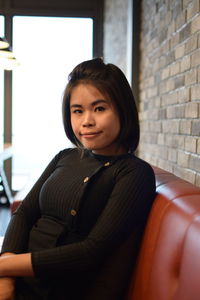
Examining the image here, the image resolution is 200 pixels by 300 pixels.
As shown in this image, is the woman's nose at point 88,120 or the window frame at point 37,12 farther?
the window frame at point 37,12

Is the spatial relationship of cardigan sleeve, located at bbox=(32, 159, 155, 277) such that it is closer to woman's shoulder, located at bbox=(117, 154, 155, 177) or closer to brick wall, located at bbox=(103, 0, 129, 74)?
woman's shoulder, located at bbox=(117, 154, 155, 177)

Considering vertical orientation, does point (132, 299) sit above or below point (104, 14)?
below

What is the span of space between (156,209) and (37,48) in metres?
4.87

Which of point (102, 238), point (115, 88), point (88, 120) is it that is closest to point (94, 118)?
point (88, 120)

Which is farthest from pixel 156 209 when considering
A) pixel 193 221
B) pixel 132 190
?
pixel 193 221

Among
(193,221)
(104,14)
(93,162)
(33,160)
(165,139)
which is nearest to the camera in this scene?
(193,221)

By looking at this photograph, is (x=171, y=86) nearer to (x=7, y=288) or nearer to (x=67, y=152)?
(x=67, y=152)

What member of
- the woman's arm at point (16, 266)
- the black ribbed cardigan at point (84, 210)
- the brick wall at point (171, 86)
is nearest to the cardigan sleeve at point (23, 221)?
the black ribbed cardigan at point (84, 210)

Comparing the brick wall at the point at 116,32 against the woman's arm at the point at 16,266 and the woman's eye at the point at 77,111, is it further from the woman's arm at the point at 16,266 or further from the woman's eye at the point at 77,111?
the woman's arm at the point at 16,266

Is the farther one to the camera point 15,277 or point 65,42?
point 65,42

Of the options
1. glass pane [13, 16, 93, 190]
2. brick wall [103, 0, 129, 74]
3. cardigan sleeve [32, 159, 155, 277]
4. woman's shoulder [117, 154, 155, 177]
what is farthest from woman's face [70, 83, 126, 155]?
glass pane [13, 16, 93, 190]

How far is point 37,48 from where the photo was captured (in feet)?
17.9

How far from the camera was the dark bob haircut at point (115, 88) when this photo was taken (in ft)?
3.88

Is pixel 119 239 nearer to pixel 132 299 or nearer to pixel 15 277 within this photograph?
pixel 132 299
